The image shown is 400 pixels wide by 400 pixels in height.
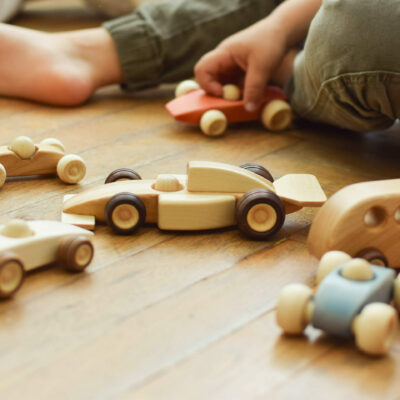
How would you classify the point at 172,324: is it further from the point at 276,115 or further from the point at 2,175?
the point at 276,115

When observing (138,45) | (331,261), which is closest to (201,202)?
(331,261)

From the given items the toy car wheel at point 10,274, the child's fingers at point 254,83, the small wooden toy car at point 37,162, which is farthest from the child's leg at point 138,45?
the toy car wheel at point 10,274

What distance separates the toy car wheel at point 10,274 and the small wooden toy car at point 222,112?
1.76ft

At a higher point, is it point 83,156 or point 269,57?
point 269,57

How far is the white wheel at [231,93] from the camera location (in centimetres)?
115

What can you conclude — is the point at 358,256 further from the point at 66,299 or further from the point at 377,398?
the point at 66,299

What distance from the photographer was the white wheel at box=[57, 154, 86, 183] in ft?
2.95

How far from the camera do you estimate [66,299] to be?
64cm

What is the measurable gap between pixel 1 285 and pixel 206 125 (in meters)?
0.55

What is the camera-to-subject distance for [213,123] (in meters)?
1.11

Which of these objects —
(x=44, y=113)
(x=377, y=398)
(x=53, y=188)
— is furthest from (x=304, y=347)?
(x=44, y=113)

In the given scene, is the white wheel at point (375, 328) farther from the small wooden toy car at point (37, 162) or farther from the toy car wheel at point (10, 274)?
the small wooden toy car at point (37, 162)

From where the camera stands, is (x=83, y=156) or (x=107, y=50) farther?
(x=107, y=50)

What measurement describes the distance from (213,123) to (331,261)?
51cm
